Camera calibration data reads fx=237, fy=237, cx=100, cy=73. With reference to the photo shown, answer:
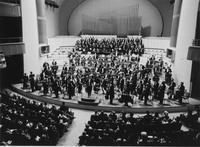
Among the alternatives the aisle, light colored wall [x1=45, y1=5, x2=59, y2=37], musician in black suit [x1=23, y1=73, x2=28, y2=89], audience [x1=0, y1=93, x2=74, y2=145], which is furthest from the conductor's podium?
light colored wall [x1=45, y1=5, x2=59, y2=37]

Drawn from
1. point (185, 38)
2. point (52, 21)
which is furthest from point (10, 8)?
point (52, 21)

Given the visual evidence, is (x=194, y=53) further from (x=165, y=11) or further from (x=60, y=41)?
(x=60, y=41)

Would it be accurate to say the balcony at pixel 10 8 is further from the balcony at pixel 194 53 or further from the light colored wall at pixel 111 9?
the light colored wall at pixel 111 9

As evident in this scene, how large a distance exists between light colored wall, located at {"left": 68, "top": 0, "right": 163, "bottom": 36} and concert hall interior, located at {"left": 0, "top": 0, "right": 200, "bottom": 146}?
3.8 inches

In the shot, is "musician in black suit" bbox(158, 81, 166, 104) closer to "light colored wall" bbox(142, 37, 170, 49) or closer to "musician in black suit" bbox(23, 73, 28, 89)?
"musician in black suit" bbox(23, 73, 28, 89)

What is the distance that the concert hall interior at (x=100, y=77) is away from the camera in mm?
7047

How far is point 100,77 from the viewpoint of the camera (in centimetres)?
1185

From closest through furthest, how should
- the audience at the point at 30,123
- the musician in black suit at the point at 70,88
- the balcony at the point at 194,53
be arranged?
the audience at the point at 30,123
the balcony at the point at 194,53
the musician in black suit at the point at 70,88

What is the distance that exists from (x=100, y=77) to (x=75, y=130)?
3976mm

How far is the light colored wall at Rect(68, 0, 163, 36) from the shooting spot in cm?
2303

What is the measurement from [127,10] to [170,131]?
17.3 metres

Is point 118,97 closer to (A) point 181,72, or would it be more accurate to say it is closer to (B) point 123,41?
(A) point 181,72

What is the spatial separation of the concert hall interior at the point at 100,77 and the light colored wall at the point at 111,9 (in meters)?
0.10

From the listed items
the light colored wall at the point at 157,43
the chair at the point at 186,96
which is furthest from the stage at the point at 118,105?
the light colored wall at the point at 157,43
